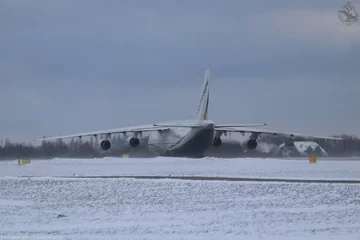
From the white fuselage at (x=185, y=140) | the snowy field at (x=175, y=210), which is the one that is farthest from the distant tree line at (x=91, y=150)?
the snowy field at (x=175, y=210)

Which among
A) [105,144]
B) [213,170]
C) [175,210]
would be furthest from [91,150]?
[175,210]

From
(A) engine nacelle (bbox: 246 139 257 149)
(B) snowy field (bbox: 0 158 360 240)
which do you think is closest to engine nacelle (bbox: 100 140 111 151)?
(A) engine nacelle (bbox: 246 139 257 149)

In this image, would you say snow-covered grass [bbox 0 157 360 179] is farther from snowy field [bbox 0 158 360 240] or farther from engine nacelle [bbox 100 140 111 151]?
engine nacelle [bbox 100 140 111 151]

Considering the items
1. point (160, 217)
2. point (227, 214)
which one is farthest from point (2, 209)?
point (227, 214)

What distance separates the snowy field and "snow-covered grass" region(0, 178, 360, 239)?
0.02 meters

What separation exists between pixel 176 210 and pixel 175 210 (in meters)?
0.03

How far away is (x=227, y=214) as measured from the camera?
55.4 feet

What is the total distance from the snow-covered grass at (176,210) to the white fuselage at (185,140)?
2061cm

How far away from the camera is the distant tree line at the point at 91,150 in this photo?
178 ft

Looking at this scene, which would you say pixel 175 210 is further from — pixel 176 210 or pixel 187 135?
pixel 187 135

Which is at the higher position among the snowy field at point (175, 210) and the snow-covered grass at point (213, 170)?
the snow-covered grass at point (213, 170)

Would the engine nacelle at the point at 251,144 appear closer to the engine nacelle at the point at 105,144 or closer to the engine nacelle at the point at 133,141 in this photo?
the engine nacelle at the point at 133,141

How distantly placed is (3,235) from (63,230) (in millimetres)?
1403

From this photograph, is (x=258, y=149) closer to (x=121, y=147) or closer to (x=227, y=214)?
(x=121, y=147)
